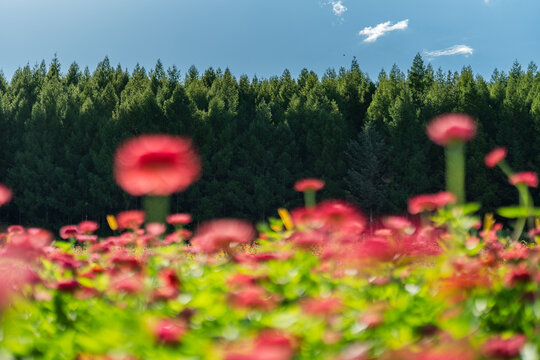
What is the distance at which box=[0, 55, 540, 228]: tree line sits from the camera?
18359mm

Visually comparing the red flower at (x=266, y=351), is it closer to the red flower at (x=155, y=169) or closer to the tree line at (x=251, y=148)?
the red flower at (x=155, y=169)

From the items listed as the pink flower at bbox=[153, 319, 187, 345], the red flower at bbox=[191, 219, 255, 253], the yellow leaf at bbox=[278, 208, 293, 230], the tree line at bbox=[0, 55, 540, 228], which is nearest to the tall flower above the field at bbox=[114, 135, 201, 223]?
the pink flower at bbox=[153, 319, 187, 345]

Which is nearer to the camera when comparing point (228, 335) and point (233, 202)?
point (228, 335)

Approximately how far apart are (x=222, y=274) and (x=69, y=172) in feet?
61.0

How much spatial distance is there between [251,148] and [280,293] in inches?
725

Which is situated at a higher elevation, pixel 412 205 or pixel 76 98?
pixel 76 98

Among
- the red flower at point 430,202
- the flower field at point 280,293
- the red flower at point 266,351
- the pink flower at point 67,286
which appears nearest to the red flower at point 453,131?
the flower field at point 280,293

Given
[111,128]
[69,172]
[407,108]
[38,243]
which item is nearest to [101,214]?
[69,172]

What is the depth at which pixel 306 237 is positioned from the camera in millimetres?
1759

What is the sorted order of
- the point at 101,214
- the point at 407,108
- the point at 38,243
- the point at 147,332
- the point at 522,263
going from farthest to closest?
the point at 407,108
the point at 101,214
the point at 522,263
the point at 38,243
the point at 147,332

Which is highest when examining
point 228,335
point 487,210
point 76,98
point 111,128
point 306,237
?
point 76,98

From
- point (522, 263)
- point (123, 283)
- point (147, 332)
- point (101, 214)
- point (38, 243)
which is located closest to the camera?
point (147, 332)

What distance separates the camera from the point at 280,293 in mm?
1511

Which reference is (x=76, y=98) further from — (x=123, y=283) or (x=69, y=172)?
(x=123, y=283)
